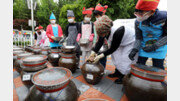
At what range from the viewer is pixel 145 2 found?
117 centimetres

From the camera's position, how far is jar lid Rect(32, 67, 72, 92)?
835mm

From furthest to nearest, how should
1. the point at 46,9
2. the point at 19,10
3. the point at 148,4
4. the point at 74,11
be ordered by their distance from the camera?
1. the point at 19,10
2. the point at 46,9
3. the point at 74,11
4. the point at 148,4

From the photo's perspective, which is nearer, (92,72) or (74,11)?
(92,72)

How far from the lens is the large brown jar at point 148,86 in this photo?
1020 millimetres

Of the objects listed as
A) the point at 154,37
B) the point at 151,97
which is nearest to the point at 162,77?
the point at 151,97

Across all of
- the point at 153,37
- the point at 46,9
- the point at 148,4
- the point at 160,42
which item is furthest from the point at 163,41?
the point at 46,9

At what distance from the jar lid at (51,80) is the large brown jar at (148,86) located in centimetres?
85

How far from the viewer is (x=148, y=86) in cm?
105

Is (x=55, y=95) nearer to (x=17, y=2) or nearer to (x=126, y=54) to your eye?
(x=126, y=54)

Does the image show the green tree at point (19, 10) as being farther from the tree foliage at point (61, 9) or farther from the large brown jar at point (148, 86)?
the large brown jar at point (148, 86)

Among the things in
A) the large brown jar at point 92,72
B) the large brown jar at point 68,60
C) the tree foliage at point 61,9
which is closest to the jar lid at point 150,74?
the large brown jar at point 92,72

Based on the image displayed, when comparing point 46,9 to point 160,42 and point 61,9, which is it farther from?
point 160,42

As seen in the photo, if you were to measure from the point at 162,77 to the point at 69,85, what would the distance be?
1074mm

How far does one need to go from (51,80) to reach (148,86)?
1100 mm
